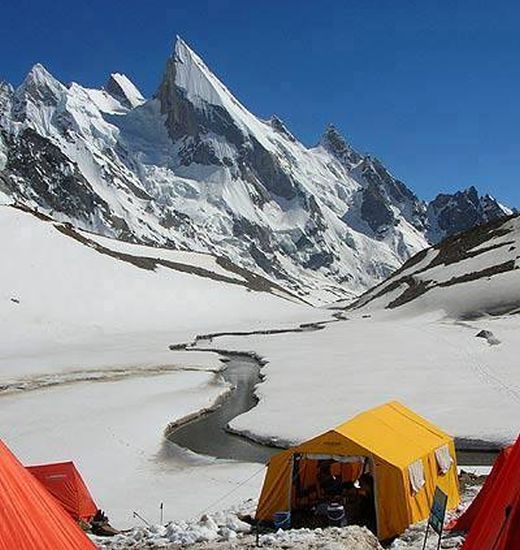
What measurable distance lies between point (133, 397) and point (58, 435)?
841 cm

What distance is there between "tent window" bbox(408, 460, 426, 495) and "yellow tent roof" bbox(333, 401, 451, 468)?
14cm

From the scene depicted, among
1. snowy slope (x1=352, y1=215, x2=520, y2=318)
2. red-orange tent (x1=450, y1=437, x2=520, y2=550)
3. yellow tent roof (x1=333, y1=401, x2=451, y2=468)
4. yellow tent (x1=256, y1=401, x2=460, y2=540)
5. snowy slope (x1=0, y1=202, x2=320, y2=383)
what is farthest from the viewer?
snowy slope (x1=352, y1=215, x2=520, y2=318)

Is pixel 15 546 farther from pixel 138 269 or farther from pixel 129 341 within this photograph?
pixel 138 269

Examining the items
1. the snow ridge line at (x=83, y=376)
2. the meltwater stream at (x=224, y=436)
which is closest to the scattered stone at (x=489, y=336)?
the meltwater stream at (x=224, y=436)

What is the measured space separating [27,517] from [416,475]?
10.6 meters

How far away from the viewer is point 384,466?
1608cm

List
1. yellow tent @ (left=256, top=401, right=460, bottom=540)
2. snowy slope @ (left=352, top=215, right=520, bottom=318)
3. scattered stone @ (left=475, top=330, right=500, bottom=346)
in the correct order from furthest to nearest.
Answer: snowy slope @ (left=352, top=215, right=520, bottom=318) → scattered stone @ (left=475, top=330, right=500, bottom=346) → yellow tent @ (left=256, top=401, right=460, bottom=540)

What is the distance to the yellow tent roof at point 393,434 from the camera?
16.5m

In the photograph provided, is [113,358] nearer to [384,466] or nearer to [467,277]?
[384,466]

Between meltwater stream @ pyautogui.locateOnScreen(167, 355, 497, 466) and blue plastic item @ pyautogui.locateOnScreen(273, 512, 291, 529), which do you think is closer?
blue plastic item @ pyautogui.locateOnScreen(273, 512, 291, 529)

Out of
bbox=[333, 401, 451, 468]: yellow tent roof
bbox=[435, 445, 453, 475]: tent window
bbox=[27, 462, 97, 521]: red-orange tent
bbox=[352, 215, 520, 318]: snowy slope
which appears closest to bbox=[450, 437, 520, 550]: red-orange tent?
bbox=[333, 401, 451, 468]: yellow tent roof

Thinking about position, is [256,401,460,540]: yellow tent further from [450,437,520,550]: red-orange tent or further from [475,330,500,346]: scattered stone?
[475,330,500,346]: scattered stone

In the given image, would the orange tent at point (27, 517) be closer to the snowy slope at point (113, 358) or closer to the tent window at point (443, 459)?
the snowy slope at point (113, 358)

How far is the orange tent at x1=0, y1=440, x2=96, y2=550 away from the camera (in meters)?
8.02
